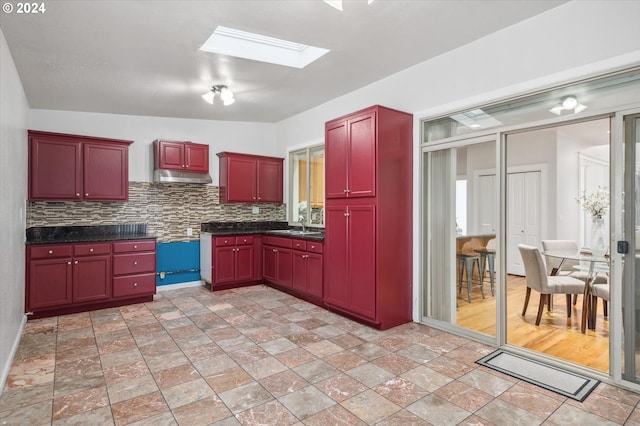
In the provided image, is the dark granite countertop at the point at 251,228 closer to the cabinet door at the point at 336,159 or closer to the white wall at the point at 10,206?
the cabinet door at the point at 336,159

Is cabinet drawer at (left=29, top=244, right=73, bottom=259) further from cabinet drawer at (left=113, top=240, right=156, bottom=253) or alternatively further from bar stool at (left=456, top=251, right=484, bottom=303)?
bar stool at (left=456, top=251, right=484, bottom=303)

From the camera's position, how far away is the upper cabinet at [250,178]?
19.0 ft

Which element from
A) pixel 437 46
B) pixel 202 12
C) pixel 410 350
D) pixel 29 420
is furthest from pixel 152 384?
pixel 437 46

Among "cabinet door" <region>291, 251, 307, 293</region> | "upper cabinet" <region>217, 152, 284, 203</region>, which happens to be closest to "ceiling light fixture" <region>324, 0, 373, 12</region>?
"cabinet door" <region>291, 251, 307, 293</region>

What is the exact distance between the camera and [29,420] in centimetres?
212

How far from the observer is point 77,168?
4.54 meters

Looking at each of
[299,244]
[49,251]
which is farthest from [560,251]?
[49,251]

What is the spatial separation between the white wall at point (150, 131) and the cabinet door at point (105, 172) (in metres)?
0.40

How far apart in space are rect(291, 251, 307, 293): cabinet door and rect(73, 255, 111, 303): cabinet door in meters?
2.38

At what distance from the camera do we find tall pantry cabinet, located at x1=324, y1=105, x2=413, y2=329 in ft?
11.9

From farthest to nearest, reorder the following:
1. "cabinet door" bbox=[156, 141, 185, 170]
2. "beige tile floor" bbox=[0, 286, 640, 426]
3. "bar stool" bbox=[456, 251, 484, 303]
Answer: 1. "cabinet door" bbox=[156, 141, 185, 170]
2. "bar stool" bbox=[456, 251, 484, 303]
3. "beige tile floor" bbox=[0, 286, 640, 426]

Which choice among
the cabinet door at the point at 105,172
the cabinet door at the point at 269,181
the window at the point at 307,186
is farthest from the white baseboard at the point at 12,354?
the window at the point at 307,186

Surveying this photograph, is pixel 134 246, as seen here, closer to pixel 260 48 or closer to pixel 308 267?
pixel 308 267

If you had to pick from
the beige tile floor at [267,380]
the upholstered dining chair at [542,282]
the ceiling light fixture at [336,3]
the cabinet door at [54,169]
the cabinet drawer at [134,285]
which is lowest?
the beige tile floor at [267,380]
